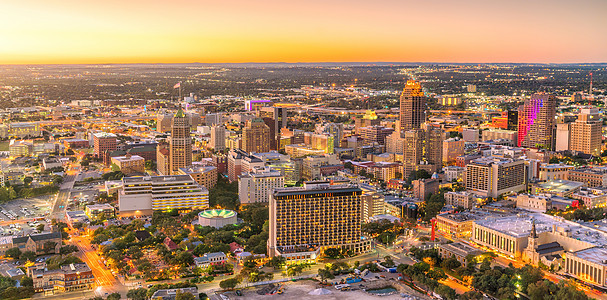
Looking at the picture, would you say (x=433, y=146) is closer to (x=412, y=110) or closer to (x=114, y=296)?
(x=412, y=110)

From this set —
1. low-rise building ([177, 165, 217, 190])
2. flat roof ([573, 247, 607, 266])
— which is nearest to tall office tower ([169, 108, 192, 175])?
low-rise building ([177, 165, 217, 190])

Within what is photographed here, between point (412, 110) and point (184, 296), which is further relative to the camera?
point (412, 110)

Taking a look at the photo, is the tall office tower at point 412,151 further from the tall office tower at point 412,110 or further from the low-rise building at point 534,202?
the tall office tower at point 412,110

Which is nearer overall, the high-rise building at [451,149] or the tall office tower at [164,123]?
the high-rise building at [451,149]

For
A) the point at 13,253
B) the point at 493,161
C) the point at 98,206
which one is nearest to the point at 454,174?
the point at 493,161

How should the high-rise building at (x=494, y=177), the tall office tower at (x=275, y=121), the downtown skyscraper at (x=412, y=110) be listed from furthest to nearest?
the downtown skyscraper at (x=412, y=110) → the tall office tower at (x=275, y=121) → the high-rise building at (x=494, y=177)

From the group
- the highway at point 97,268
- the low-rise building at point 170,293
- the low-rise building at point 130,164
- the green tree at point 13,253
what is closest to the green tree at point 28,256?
the green tree at point 13,253
